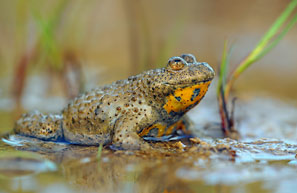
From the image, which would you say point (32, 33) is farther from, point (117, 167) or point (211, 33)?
point (211, 33)

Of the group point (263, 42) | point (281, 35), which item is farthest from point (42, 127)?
point (281, 35)

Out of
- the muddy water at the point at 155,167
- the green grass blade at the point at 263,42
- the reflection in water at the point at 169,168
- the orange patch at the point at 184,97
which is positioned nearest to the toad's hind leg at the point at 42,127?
the muddy water at the point at 155,167

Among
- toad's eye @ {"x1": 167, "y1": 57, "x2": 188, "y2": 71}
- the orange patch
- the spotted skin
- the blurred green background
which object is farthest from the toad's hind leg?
the blurred green background

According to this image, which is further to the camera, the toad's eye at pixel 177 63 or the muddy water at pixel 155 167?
the toad's eye at pixel 177 63

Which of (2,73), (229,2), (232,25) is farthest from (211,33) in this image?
(2,73)

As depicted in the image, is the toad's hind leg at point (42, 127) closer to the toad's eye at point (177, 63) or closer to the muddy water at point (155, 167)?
the muddy water at point (155, 167)

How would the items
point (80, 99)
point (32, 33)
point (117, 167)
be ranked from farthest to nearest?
point (32, 33) → point (80, 99) → point (117, 167)
